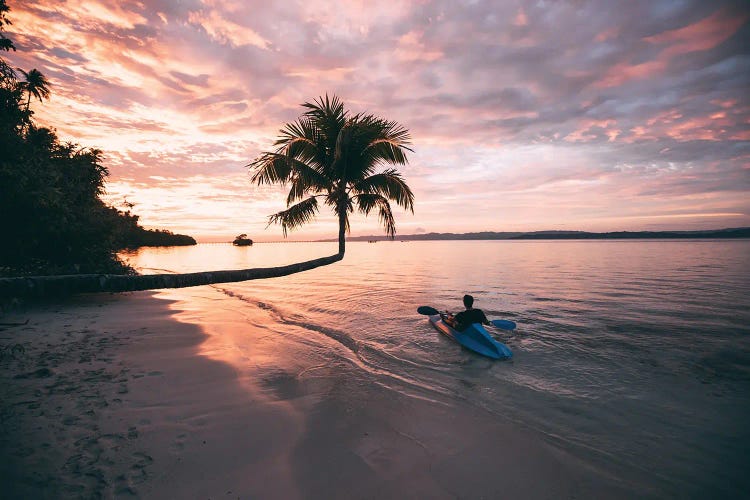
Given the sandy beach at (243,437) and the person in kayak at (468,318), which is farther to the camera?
the person in kayak at (468,318)

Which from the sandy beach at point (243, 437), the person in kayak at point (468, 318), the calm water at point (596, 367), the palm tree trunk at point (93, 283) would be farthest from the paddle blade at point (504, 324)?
the palm tree trunk at point (93, 283)

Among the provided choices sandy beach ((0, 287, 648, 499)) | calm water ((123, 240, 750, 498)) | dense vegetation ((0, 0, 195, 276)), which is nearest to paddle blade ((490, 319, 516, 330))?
calm water ((123, 240, 750, 498))

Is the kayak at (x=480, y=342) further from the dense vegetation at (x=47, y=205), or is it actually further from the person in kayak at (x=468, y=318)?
the dense vegetation at (x=47, y=205)

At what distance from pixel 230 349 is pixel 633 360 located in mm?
9205

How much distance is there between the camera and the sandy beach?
2.83m

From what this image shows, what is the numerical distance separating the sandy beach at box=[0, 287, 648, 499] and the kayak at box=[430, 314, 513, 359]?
102 inches

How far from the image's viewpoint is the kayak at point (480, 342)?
6.92 m

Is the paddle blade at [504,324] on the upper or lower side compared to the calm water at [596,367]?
upper

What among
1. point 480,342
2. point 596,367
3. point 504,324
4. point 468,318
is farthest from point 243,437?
point 504,324

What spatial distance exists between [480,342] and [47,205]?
39.7 ft

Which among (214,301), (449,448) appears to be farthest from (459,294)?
(449,448)

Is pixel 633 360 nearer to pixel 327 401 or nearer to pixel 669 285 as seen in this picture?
pixel 327 401

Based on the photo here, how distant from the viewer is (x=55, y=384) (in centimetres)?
448

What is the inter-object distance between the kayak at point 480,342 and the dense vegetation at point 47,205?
10725 millimetres
